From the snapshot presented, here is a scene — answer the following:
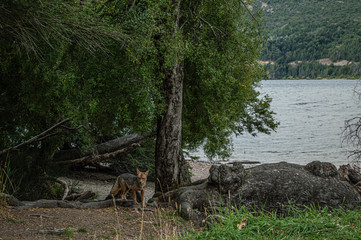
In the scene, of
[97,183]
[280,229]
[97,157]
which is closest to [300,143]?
[97,183]

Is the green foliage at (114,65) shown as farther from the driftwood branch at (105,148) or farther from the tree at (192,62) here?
the driftwood branch at (105,148)

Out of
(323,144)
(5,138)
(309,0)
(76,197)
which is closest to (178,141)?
(76,197)

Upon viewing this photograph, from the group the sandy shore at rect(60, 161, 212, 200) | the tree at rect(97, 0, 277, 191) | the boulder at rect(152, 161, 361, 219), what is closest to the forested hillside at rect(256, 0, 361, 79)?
the sandy shore at rect(60, 161, 212, 200)

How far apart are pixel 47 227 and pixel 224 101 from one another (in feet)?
23.0

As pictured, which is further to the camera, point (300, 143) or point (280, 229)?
point (300, 143)

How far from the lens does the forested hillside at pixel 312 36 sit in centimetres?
12606

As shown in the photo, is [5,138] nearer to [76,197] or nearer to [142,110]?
[76,197]

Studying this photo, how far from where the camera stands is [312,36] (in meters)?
138

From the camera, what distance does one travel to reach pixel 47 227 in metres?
8.05

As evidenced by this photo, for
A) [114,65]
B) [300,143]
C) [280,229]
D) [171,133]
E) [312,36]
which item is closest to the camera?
[280,229]

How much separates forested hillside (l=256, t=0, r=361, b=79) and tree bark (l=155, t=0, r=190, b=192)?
114 m

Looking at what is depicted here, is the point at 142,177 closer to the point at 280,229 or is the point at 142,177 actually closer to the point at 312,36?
the point at 280,229

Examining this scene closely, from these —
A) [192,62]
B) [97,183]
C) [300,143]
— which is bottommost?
[300,143]

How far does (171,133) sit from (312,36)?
135511mm
